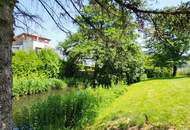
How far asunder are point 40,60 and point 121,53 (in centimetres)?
2161

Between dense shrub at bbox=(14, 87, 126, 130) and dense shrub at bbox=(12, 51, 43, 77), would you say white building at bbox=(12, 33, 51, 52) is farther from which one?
dense shrub at bbox=(14, 87, 126, 130)

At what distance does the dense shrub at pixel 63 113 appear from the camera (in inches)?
336

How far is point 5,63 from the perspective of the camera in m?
3.38

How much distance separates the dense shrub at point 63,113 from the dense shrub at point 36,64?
49.7 ft

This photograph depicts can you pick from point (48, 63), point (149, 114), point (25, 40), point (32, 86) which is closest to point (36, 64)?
point (48, 63)

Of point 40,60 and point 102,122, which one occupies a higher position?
point 40,60

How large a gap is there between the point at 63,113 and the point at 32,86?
42.1 feet

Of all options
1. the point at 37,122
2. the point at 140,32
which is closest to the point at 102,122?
the point at 37,122

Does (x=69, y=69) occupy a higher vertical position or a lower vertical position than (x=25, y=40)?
lower

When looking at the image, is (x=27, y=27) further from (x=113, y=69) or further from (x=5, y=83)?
(x=113, y=69)

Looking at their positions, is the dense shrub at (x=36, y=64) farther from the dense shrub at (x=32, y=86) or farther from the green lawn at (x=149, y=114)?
the green lawn at (x=149, y=114)

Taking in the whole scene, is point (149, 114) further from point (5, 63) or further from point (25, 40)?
point (5, 63)

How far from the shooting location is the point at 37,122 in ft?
27.7

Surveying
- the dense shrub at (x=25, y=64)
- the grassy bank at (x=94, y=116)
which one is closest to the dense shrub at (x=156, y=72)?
the dense shrub at (x=25, y=64)
